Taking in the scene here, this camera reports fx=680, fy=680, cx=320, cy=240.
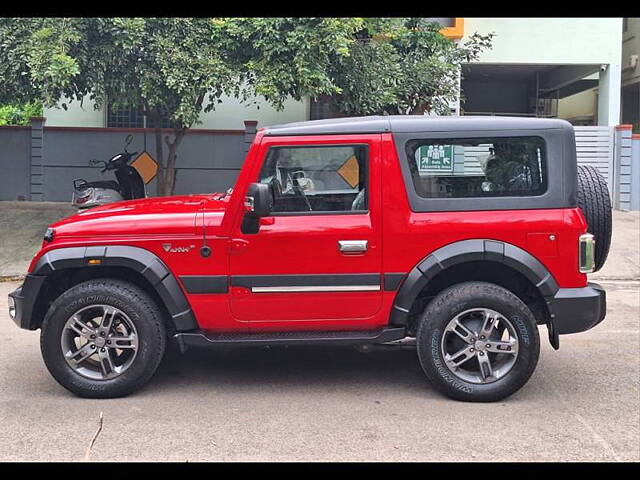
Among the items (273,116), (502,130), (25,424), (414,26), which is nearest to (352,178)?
(502,130)

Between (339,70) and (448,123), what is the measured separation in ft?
23.7

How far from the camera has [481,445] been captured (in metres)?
4.09

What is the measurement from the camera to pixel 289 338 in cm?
490

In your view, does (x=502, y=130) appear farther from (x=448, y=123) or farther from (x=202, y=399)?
(x=202, y=399)

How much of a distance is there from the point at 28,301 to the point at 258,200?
187 centimetres

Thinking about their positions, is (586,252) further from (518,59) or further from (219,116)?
(219,116)

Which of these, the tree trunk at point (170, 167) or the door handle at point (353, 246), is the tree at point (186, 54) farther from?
the door handle at point (353, 246)

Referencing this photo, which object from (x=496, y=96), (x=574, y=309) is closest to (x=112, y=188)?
(x=574, y=309)

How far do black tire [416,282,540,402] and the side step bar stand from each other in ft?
0.80

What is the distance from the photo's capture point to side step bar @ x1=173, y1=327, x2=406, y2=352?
16.0 feet

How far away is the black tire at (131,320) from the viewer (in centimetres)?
482

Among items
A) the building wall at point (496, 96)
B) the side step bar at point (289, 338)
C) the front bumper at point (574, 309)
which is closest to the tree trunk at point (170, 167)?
the side step bar at point (289, 338)

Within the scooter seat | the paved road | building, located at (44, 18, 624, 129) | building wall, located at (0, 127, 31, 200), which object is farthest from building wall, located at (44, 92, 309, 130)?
the paved road

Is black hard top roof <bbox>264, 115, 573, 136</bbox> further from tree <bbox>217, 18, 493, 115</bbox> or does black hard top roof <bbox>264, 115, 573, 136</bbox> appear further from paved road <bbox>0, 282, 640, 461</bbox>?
tree <bbox>217, 18, 493, 115</bbox>
